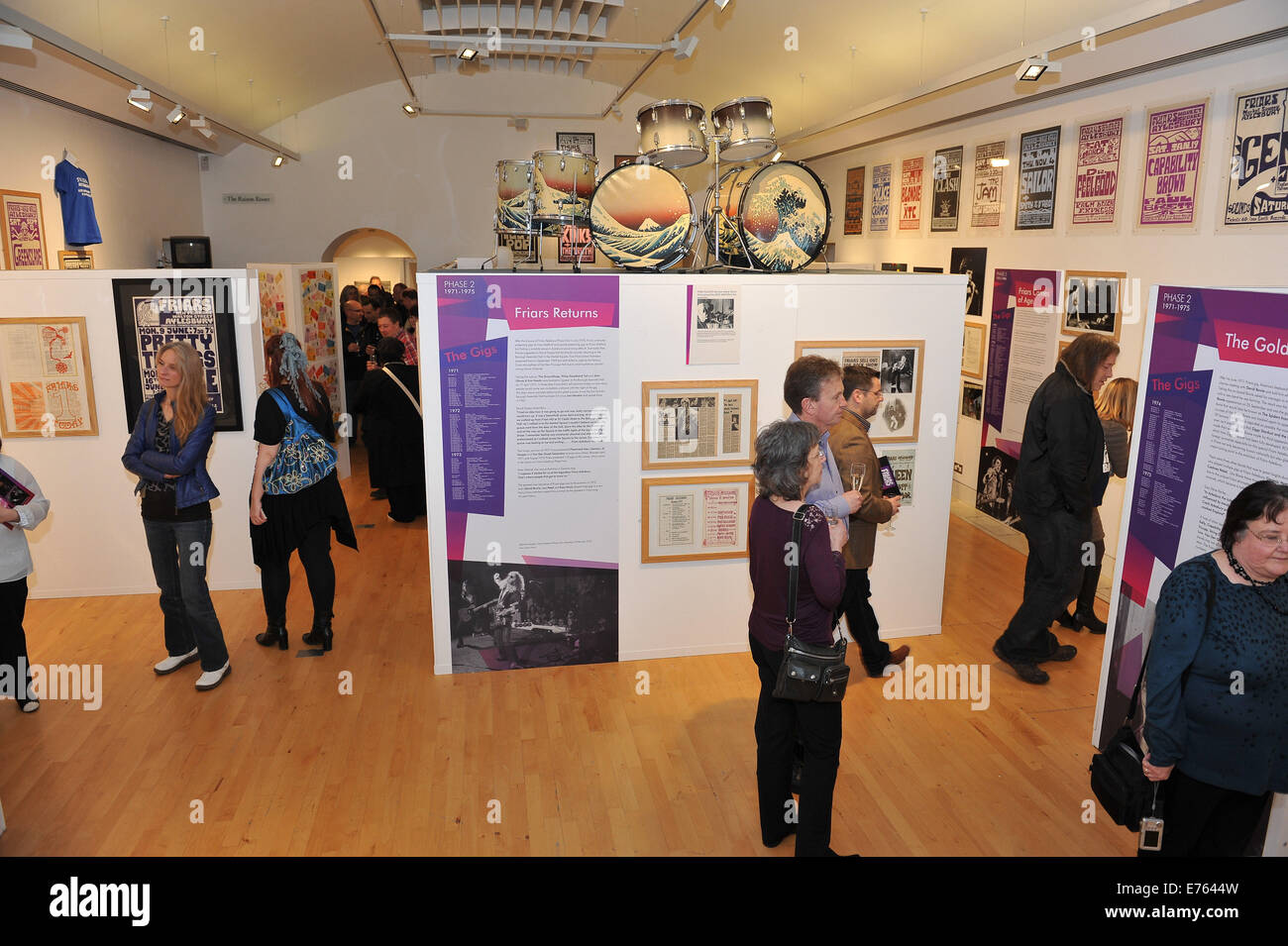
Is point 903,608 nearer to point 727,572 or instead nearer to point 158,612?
point 727,572

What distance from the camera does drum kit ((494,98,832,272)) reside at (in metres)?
5.14

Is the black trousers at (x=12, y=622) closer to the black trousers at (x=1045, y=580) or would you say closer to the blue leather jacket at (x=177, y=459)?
the blue leather jacket at (x=177, y=459)

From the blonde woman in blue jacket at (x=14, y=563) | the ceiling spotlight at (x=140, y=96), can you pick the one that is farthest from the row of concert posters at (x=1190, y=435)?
the ceiling spotlight at (x=140, y=96)

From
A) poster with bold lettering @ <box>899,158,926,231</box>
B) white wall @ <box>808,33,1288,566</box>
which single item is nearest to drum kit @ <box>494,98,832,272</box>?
white wall @ <box>808,33,1288,566</box>

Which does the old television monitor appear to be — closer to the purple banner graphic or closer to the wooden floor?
the wooden floor

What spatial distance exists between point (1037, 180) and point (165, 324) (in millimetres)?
7005

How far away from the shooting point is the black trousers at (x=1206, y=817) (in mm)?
2785

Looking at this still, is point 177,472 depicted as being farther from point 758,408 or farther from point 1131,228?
point 1131,228

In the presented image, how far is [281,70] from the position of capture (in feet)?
39.0

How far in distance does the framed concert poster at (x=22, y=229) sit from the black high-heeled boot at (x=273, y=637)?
16.6 feet

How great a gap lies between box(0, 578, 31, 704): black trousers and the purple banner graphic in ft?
7.00

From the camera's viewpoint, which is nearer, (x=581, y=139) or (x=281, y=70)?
(x=281, y=70)

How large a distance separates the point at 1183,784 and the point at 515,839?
254 cm

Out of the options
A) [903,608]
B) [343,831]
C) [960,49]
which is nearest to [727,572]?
[903,608]
